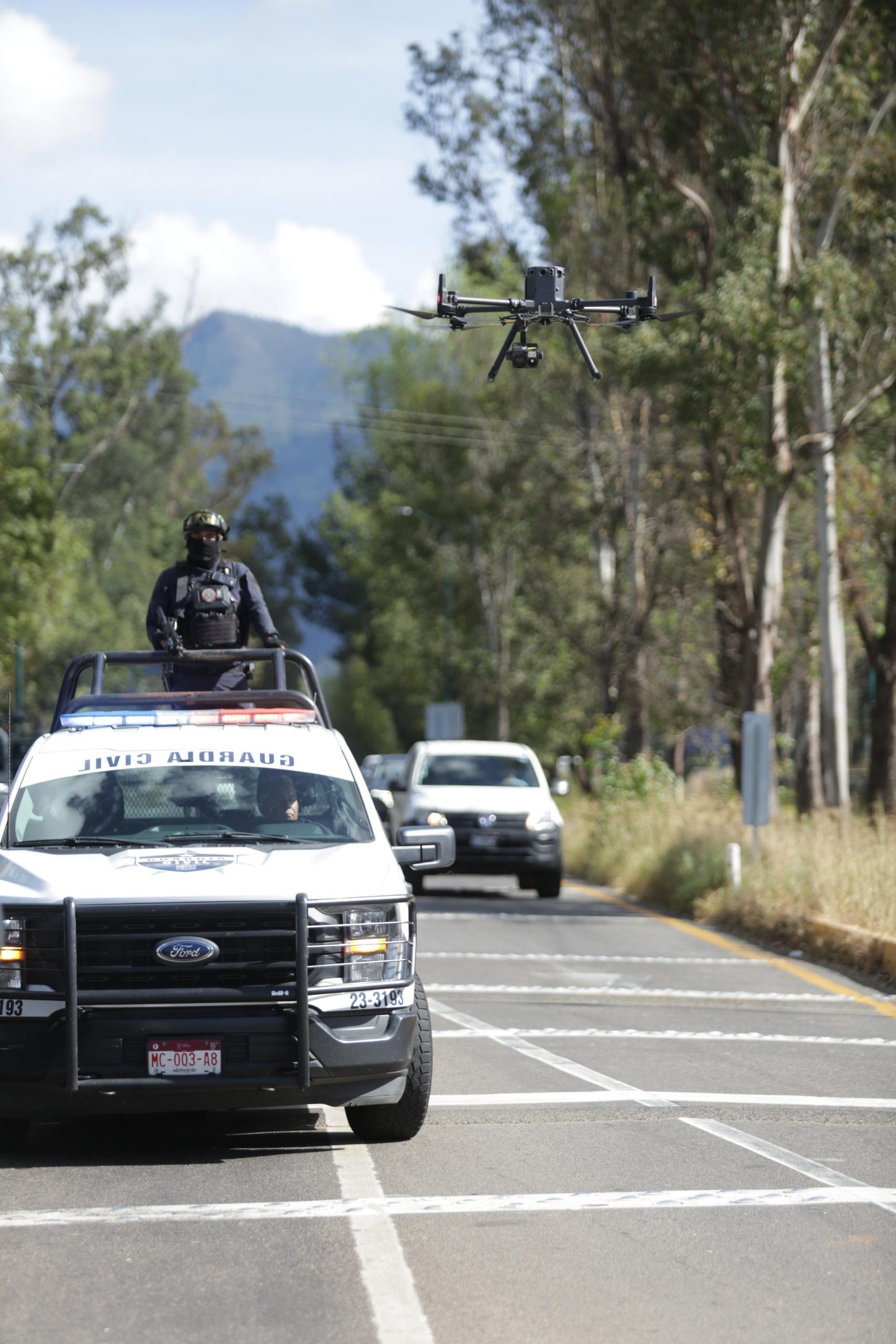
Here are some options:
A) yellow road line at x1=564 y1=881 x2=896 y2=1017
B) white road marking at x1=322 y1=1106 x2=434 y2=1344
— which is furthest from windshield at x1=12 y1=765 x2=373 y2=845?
yellow road line at x1=564 y1=881 x2=896 y2=1017

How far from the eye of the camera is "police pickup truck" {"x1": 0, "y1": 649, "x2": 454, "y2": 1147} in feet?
23.0

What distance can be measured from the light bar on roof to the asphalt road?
1752 mm

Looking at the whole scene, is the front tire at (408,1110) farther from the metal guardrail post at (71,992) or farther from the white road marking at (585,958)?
the white road marking at (585,958)

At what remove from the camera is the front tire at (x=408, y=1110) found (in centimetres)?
765

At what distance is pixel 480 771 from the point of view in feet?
78.7

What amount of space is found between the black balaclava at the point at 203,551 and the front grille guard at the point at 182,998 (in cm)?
424

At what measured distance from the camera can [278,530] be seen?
9950 centimetres

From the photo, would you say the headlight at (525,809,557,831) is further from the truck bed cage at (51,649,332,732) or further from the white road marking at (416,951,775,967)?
the truck bed cage at (51,649,332,732)

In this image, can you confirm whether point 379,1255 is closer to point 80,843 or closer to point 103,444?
point 80,843

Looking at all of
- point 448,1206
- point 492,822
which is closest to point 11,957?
point 448,1206

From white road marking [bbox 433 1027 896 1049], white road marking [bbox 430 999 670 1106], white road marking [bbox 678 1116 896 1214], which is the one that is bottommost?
white road marking [bbox 433 1027 896 1049]

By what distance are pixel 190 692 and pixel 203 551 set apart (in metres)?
1.74

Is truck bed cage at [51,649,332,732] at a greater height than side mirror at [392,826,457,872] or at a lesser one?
greater

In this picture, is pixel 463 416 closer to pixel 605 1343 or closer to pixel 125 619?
pixel 125 619
